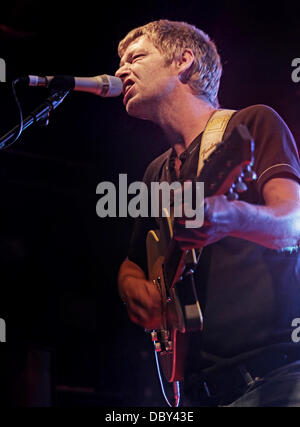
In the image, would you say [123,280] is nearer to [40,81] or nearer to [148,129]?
[40,81]

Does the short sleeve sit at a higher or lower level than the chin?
lower

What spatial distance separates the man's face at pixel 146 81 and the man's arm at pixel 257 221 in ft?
2.91

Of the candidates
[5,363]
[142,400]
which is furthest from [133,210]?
[142,400]

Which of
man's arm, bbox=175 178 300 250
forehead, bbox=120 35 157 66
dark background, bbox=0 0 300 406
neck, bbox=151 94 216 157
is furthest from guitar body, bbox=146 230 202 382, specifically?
dark background, bbox=0 0 300 406

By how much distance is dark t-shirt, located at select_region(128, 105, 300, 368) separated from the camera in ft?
5.31

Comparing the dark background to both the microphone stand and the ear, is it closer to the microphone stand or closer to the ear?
the ear

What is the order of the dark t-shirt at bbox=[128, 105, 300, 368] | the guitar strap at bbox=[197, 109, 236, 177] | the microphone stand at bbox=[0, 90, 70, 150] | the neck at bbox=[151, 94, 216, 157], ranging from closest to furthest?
the dark t-shirt at bbox=[128, 105, 300, 368], the guitar strap at bbox=[197, 109, 236, 177], the microphone stand at bbox=[0, 90, 70, 150], the neck at bbox=[151, 94, 216, 157]

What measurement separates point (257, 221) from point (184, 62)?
1.27 meters

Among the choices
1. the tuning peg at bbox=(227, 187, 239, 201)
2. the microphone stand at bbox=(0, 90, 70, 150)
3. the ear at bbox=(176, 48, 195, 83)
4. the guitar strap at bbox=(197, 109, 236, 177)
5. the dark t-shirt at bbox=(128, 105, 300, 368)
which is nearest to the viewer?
the tuning peg at bbox=(227, 187, 239, 201)

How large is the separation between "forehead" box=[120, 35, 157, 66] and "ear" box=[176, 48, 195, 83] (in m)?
0.14

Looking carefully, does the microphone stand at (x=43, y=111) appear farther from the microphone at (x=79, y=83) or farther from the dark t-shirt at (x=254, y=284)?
the dark t-shirt at (x=254, y=284)

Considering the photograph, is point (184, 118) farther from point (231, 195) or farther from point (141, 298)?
point (231, 195)

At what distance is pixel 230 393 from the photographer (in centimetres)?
159

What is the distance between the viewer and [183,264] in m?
1.63
